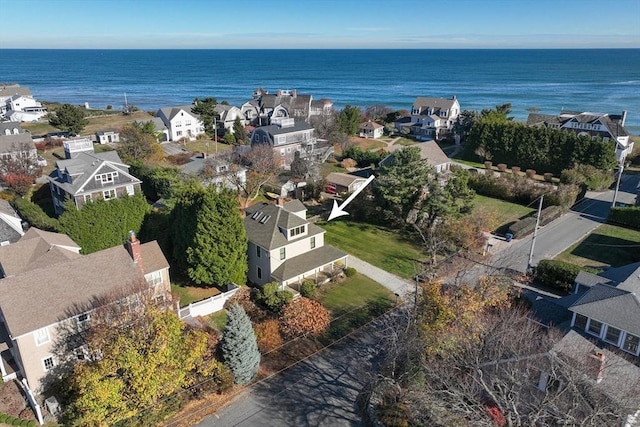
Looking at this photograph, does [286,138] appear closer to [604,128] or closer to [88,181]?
[88,181]

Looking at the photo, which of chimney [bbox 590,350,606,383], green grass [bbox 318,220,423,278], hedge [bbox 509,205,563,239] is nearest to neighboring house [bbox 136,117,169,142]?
green grass [bbox 318,220,423,278]

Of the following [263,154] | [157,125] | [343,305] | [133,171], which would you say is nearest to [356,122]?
[263,154]

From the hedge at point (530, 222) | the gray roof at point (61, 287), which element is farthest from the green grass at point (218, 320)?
the hedge at point (530, 222)

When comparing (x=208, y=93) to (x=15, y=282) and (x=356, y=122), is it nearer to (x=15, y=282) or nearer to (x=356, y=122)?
(x=356, y=122)

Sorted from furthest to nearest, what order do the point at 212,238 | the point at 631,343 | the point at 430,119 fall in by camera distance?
the point at 430,119
the point at 212,238
the point at 631,343

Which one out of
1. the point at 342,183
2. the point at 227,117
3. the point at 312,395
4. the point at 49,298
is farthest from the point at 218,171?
the point at 227,117
